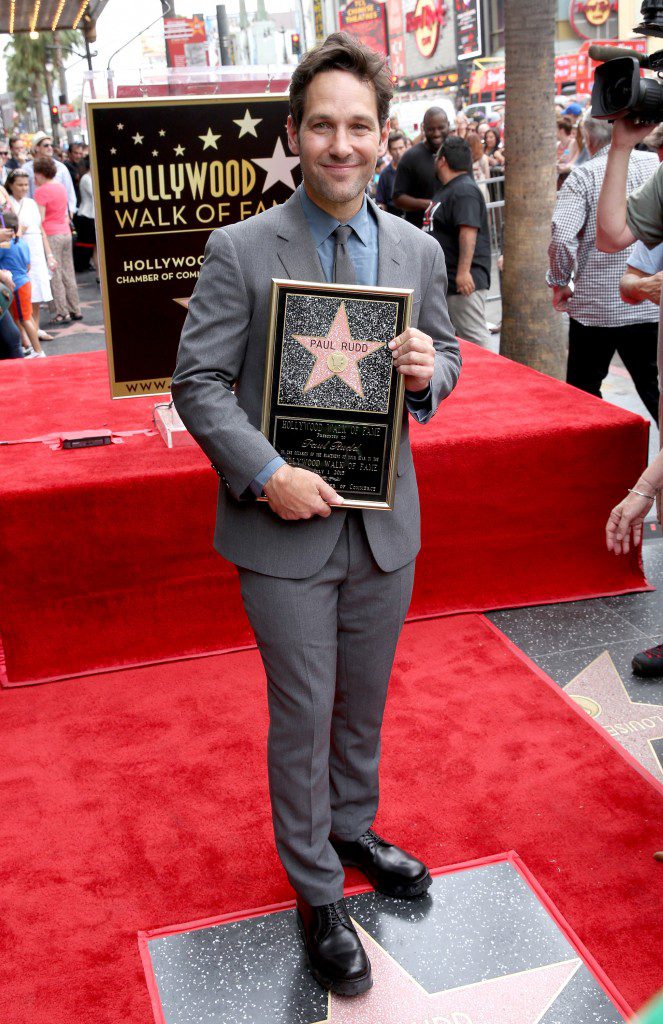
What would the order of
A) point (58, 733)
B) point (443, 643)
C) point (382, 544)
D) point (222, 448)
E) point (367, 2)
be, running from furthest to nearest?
point (367, 2) < point (443, 643) < point (58, 733) < point (382, 544) < point (222, 448)

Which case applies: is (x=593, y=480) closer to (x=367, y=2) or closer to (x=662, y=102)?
(x=662, y=102)

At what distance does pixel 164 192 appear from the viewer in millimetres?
3939

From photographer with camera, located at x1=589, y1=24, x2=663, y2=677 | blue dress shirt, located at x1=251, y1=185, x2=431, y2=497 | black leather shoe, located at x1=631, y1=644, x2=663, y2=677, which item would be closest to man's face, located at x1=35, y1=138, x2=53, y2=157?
photographer with camera, located at x1=589, y1=24, x2=663, y2=677

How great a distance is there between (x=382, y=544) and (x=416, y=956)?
3.25 feet

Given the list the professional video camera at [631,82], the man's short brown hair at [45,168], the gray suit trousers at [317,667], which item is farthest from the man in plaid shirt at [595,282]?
the man's short brown hair at [45,168]

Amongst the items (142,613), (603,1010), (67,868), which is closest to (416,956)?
(603,1010)

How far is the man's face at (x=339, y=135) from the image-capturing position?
1.92 metres

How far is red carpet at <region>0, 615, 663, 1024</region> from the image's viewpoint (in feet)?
7.82

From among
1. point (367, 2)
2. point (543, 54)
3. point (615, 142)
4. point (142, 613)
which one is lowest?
point (142, 613)

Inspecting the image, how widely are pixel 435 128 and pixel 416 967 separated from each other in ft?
23.7

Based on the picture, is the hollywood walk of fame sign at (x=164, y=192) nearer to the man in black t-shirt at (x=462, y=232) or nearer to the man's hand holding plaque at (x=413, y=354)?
the man's hand holding plaque at (x=413, y=354)

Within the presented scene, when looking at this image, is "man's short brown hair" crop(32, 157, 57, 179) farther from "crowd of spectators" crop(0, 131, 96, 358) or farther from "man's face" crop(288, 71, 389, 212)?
"man's face" crop(288, 71, 389, 212)

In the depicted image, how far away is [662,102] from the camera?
105 inches

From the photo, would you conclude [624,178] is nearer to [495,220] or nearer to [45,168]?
[45,168]
